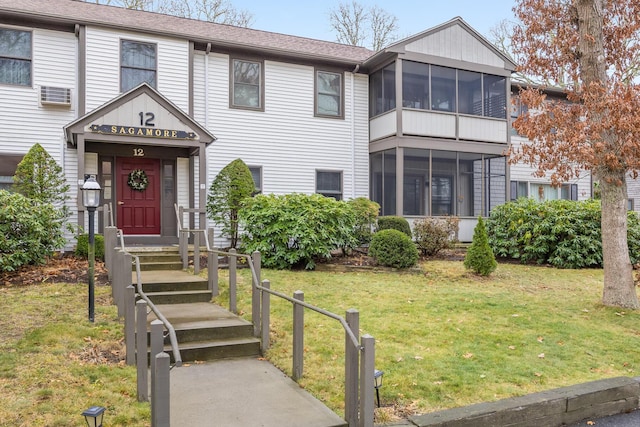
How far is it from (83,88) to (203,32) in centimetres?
390

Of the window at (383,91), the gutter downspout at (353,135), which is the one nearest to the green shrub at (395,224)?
the gutter downspout at (353,135)

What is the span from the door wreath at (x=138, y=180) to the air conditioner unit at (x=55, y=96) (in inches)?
87.7

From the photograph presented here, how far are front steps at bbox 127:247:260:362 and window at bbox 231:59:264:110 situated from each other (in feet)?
20.9

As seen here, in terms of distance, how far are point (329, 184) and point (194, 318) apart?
950cm

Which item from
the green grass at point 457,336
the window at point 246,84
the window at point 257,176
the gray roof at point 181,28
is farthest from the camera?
the window at point 257,176

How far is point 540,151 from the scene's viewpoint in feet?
26.7

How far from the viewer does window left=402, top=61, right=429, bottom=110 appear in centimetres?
1531

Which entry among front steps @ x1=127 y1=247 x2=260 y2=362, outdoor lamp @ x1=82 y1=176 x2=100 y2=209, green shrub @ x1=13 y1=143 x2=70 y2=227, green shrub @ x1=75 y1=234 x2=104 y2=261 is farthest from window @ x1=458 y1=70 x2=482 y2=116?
outdoor lamp @ x1=82 y1=176 x2=100 y2=209

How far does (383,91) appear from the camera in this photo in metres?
15.5

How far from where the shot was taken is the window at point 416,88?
603 inches

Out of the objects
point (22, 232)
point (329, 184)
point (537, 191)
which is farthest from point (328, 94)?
point (537, 191)

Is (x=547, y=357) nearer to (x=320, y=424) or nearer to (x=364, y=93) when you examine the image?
(x=320, y=424)

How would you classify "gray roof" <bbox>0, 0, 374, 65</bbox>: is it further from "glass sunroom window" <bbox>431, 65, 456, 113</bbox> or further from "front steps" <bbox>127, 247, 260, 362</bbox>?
"front steps" <bbox>127, 247, 260, 362</bbox>

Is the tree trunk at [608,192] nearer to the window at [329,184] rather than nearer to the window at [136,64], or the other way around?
the window at [329,184]
